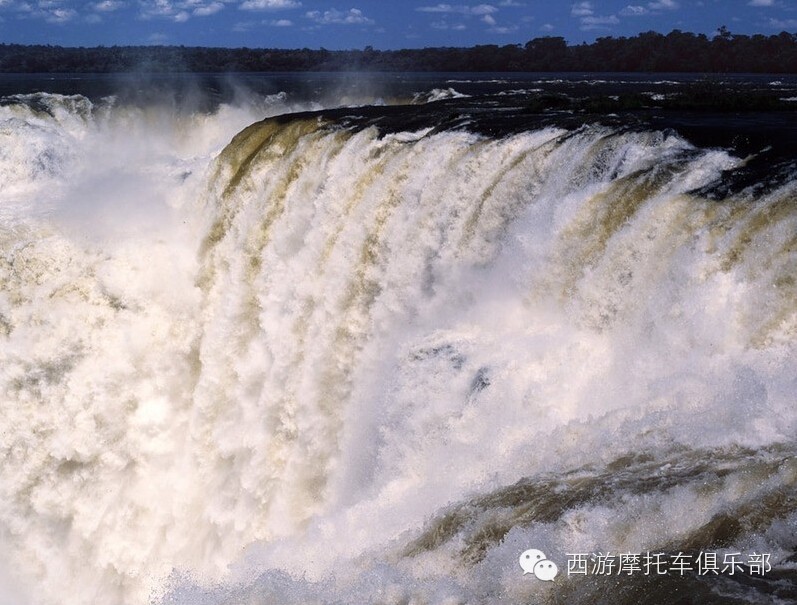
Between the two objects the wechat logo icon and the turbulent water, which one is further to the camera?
the turbulent water

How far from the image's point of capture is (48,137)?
19422 millimetres

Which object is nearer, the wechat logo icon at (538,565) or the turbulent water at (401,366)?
the wechat logo icon at (538,565)

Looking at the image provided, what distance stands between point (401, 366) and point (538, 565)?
407 centimetres

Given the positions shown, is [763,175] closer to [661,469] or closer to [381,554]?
[661,469]

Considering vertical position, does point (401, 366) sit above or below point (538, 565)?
below

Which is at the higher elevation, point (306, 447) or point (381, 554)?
point (381, 554)

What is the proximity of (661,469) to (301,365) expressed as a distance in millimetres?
5804

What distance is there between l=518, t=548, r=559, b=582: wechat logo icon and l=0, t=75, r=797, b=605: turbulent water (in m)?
0.05

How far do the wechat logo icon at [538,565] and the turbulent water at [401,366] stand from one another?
47mm

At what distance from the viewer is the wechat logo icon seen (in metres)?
4.90

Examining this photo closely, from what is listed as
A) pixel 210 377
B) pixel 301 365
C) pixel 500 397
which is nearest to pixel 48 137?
pixel 210 377

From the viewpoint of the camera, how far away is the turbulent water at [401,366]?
17.9ft

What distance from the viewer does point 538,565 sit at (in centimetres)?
495

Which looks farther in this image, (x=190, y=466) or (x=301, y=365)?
(x=190, y=466)
